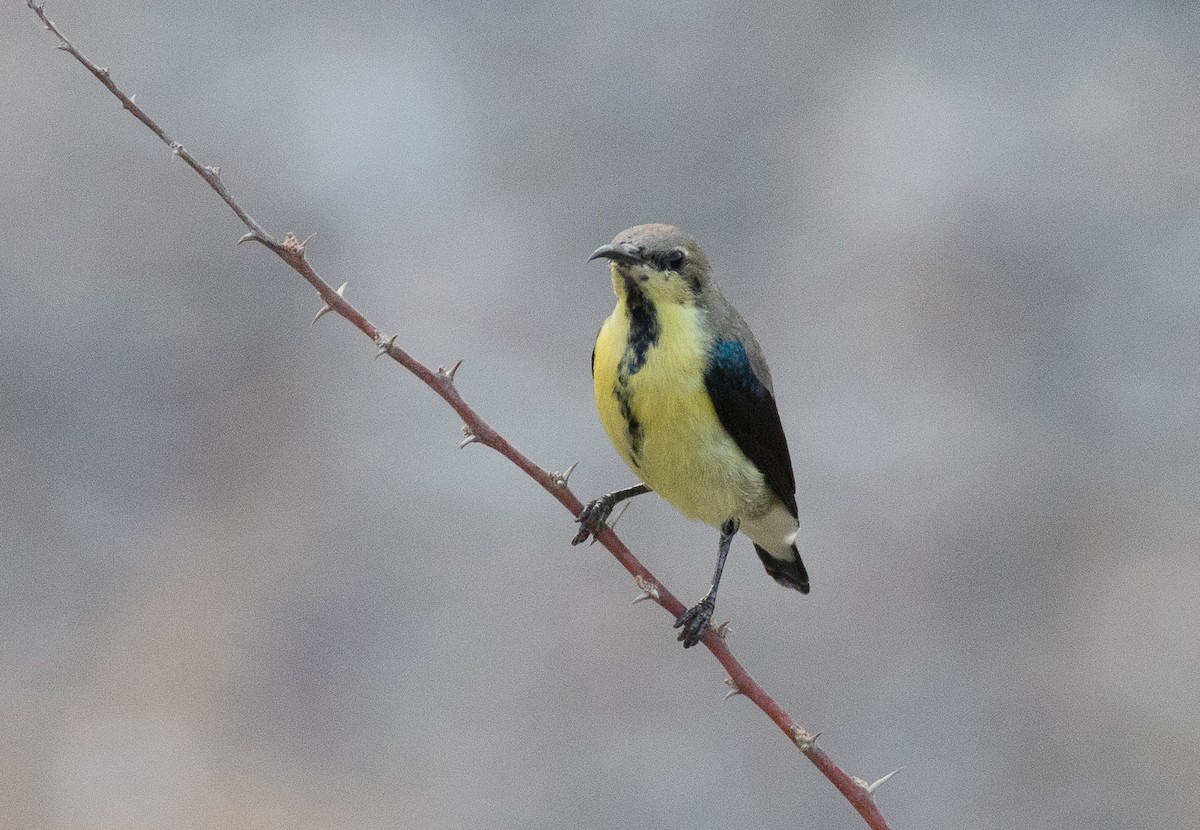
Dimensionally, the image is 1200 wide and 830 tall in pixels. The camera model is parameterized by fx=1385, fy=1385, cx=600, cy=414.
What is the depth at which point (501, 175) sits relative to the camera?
1210cm

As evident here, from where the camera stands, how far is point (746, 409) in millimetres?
5008

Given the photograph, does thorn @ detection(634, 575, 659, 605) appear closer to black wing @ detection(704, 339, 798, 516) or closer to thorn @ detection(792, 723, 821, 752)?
thorn @ detection(792, 723, 821, 752)

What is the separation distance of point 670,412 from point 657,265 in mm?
513

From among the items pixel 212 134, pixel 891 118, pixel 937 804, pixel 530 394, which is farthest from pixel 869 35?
pixel 937 804

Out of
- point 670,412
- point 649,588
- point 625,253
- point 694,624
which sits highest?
point 625,253

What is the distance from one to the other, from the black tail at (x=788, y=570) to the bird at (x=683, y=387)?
3.01ft

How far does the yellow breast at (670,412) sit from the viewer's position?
4793mm

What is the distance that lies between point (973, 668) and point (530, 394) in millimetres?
3757

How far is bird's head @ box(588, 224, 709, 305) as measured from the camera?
4.66 meters

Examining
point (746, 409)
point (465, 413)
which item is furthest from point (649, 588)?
point (746, 409)

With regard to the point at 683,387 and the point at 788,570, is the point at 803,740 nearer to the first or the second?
the point at 683,387

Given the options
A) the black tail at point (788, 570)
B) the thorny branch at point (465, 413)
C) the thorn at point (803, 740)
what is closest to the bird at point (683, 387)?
the thorny branch at point (465, 413)

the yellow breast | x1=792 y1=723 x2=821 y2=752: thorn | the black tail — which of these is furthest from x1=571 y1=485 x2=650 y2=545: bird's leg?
x1=792 y1=723 x2=821 y2=752: thorn

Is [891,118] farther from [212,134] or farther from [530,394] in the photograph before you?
[212,134]
